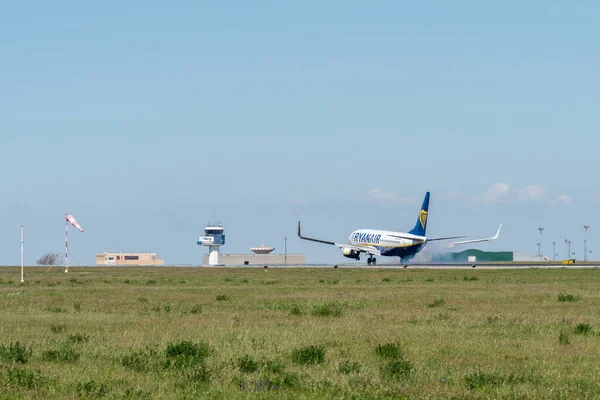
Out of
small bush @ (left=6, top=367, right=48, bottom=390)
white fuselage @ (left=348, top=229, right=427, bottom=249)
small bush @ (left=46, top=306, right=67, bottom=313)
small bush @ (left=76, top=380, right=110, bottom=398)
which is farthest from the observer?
white fuselage @ (left=348, top=229, right=427, bottom=249)

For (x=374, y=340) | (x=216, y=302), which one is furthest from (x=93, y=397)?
(x=216, y=302)

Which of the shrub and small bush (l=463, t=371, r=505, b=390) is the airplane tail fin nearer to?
the shrub

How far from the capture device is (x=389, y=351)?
20.7 metres

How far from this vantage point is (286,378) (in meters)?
17.0

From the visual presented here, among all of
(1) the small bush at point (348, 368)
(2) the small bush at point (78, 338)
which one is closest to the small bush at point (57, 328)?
(2) the small bush at point (78, 338)

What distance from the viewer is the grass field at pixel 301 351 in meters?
16.1

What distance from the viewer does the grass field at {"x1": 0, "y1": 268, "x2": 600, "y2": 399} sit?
1606 centimetres

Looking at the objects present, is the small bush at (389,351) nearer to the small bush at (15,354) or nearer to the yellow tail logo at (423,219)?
the small bush at (15,354)

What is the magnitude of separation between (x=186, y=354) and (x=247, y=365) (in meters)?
2.30

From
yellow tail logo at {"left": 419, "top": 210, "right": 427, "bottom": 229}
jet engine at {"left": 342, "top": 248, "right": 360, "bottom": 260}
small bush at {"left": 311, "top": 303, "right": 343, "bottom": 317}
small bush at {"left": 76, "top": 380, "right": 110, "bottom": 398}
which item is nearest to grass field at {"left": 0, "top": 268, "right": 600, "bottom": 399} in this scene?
small bush at {"left": 76, "top": 380, "right": 110, "bottom": 398}

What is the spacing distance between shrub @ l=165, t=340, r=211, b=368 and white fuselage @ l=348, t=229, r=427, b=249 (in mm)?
131951

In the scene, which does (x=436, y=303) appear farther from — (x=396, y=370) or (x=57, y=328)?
(x=396, y=370)

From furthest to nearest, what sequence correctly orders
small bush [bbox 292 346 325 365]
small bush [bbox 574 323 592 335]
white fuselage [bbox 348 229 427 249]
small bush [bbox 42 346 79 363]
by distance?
white fuselage [bbox 348 229 427 249], small bush [bbox 574 323 592 335], small bush [bbox 42 346 79 363], small bush [bbox 292 346 325 365]

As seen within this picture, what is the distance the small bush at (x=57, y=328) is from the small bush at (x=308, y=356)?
9965 millimetres
